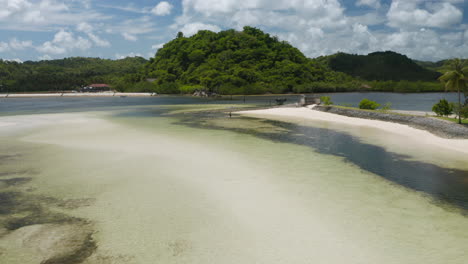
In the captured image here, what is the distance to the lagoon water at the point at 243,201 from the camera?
9547 mm

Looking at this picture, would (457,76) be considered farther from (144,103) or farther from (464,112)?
(144,103)

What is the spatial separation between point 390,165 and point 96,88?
622 ft

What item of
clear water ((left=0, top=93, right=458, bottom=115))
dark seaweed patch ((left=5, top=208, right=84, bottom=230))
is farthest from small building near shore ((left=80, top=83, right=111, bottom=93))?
dark seaweed patch ((left=5, top=208, right=84, bottom=230))

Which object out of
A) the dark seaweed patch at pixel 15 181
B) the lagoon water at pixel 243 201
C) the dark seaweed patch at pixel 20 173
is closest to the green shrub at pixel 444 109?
the lagoon water at pixel 243 201

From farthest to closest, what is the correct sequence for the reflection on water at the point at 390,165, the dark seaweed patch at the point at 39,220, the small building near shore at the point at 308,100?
the small building near shore at the point at 308,100 < the reflection on water at the point at 390,165 < the dark seaweed patch at the point at 39,220

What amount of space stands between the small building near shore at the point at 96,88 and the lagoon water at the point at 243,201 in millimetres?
171975

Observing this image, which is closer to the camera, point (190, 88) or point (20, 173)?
point (20, 173)

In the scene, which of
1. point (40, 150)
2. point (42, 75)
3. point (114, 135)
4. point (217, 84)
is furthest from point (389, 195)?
point (42, 75)

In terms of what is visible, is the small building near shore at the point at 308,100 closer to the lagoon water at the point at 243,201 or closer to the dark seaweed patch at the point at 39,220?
the lagoon water at the point at 243,201

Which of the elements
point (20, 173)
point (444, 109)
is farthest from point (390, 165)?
point (20, 173)

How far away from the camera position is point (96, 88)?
606 feet

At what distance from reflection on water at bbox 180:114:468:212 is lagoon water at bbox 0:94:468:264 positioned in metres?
0.09

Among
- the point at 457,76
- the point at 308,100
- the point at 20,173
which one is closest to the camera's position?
the point at 20,173

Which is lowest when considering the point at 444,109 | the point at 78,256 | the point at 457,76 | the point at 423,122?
the point at 78,256
